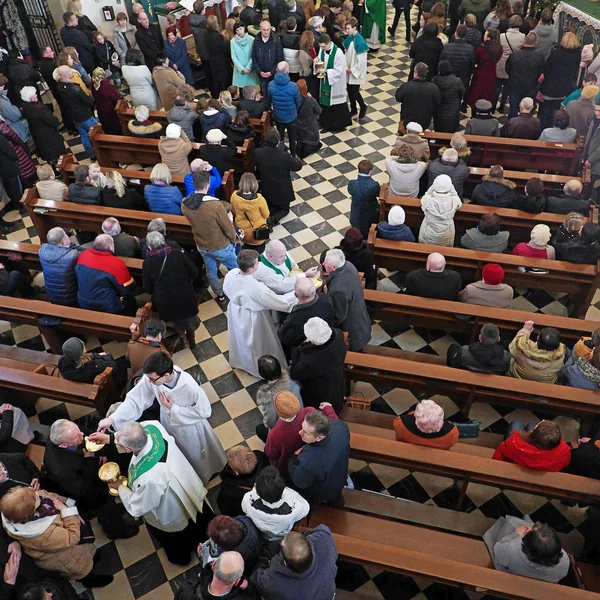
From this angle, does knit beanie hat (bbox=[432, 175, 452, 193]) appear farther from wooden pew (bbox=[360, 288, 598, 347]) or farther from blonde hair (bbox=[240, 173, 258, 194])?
blonde hair (bbox=[240, 173, 258, 194])

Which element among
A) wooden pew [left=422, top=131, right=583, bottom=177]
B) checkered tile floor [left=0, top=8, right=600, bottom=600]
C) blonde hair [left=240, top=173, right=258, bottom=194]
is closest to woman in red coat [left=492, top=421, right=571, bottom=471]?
checkered tile floor [left=0, top=8, right=600, bottom=600]

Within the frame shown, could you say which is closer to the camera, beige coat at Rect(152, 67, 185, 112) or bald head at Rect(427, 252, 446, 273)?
bald head at Rect(427, 252, 446, 273)

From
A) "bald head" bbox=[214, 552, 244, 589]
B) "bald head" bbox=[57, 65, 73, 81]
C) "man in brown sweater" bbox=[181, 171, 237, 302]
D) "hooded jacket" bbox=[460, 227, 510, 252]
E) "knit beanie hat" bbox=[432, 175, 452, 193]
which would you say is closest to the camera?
"bald head" bbox=[214, 552, 244, 589]

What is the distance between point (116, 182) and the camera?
22.5 ft

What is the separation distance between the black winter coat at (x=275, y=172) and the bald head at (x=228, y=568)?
5.28 m

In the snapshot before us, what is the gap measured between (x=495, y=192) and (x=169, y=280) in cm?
389

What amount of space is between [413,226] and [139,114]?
4281 millimetres

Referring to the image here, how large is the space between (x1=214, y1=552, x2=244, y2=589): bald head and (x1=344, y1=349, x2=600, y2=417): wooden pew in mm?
2310

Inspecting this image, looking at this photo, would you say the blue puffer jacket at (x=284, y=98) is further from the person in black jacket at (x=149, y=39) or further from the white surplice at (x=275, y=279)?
the white surplice at (x=275, y=279)

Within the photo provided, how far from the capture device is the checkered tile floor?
446 cm

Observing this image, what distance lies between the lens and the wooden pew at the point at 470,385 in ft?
15.4

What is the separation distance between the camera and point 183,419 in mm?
4301

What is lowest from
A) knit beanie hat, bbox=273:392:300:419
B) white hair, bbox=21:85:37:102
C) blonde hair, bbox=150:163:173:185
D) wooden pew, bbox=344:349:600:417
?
wooden pew, bbox=344:349:600:417

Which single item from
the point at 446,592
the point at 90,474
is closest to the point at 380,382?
the point at 446,592
